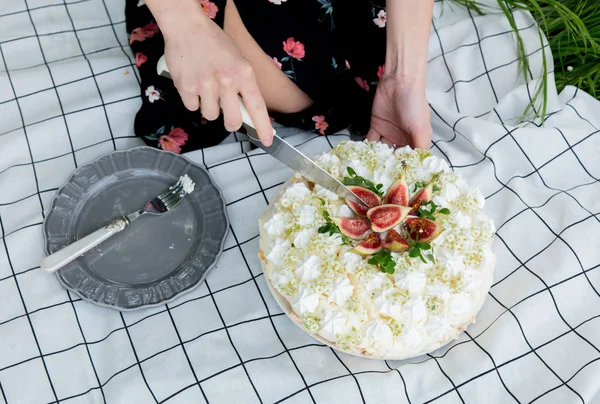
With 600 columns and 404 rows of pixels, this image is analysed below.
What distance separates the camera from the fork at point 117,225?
1552 mm

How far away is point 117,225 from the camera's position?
5.35ft

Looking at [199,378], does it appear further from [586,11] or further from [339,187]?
[586,11]

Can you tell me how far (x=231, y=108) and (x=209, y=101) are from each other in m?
0.07

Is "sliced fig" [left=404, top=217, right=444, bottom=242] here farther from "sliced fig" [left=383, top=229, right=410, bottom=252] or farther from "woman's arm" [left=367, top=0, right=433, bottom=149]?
"woman's arm" [left=367, top=0, right=433, bottom=149]

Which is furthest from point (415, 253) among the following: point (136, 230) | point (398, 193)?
point (136, 230)

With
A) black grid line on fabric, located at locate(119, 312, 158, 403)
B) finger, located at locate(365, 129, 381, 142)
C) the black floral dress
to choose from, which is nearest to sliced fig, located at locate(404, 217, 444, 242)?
finger, located at locate(365, 129, 381, 142)

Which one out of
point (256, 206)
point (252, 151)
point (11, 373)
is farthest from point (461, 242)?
point (11, 373)

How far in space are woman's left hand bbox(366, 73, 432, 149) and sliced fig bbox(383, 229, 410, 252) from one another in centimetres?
45

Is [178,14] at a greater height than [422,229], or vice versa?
[178,14]

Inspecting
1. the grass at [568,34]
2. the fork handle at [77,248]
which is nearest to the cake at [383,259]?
the fork handle at [77,248]

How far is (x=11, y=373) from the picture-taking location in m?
1.54

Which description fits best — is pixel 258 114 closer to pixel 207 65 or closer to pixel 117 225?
pixel 207 65

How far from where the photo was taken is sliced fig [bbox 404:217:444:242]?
4.41ft

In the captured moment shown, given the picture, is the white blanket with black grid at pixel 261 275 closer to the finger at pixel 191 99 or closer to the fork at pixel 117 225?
the fork at pixel 117 225
